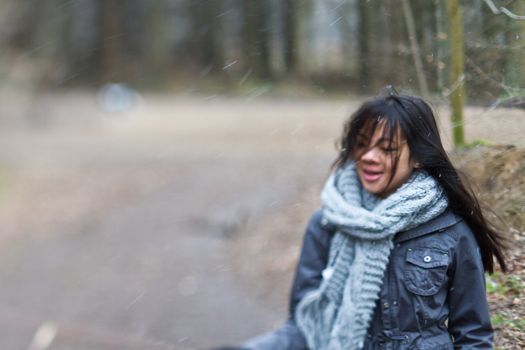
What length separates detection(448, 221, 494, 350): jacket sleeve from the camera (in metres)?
2.93

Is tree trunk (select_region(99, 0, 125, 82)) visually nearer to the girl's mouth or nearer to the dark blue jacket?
the girl's mouth

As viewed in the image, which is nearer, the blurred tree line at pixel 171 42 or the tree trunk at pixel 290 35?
the blurred tree line at pixel 171 42

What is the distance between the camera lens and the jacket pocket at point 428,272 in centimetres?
292

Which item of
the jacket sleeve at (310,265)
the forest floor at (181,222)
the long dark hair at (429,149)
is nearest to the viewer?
the long dark hair at (429,149)

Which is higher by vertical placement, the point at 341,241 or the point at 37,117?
the point at 341,241

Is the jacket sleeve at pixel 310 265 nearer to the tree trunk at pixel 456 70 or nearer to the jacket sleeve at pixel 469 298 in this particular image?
the jacket sleeve at pixel 469 298

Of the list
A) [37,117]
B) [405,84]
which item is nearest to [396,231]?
[405,84]

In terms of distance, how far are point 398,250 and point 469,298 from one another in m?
0.32

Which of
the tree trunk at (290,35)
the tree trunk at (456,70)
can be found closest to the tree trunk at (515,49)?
the tree trunk at (456,70)

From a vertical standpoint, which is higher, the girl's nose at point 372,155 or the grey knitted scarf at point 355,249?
the girl's nose at point 372,155

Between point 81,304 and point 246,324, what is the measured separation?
281cm

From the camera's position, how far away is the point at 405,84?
11.9ft

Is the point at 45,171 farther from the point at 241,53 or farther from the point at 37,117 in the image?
the point at 241,53

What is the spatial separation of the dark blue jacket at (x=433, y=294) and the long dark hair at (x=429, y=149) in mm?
66
